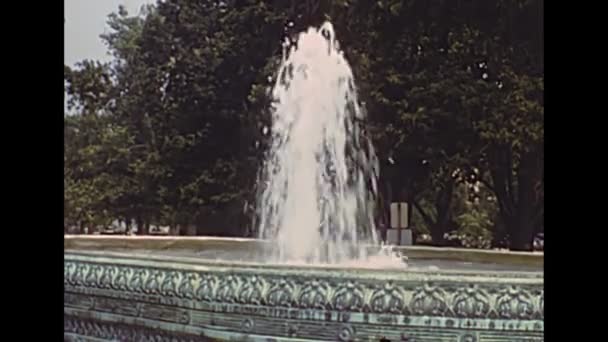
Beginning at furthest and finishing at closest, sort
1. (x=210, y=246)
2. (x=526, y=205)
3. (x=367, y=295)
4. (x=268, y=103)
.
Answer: (x=268, y=103) → (x=526, y=205) → (x=210, y=246) → (x=367, y=295)

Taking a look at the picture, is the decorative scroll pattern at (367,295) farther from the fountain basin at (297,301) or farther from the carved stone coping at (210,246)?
the carved stone coping at (210,246)

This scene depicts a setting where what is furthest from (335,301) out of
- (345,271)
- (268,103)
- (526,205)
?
(268,103)

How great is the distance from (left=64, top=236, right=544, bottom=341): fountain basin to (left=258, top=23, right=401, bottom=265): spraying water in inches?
47.4

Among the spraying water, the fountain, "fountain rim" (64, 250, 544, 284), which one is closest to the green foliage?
the spraying water

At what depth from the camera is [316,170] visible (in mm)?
4707

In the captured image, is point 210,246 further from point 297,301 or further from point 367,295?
point 367,295

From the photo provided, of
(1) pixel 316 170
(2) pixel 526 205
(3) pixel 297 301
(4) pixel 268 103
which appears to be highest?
(4) pixel 268 103

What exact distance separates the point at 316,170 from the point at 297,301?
7.96 feet

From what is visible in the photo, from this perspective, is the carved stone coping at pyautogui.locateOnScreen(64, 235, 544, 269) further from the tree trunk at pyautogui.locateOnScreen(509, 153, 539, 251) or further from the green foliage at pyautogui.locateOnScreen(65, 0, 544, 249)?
the green foliage at pyautogui.locateOnScreen(65, 0, 544, 249)

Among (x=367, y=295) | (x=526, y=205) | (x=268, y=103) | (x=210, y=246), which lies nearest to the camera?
(x=367, y=295)

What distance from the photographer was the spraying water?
4270mm

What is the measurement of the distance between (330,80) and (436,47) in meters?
1.93

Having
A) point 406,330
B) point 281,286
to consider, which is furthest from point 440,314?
point 281,286
